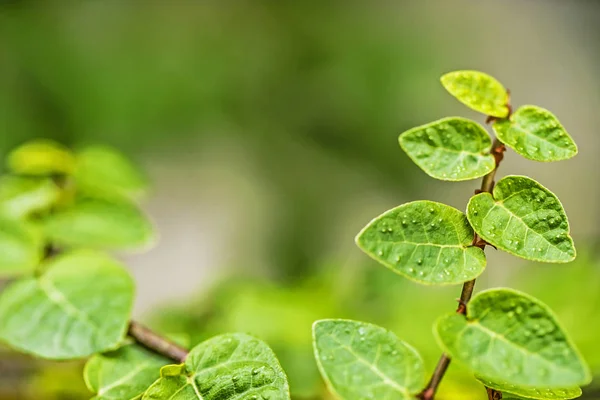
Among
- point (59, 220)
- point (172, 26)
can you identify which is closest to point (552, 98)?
point (172, 26)

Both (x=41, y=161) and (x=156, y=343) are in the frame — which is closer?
(x=156, y=343)

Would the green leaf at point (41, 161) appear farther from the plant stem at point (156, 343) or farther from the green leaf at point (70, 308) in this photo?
the plant stem at point (156, 343)

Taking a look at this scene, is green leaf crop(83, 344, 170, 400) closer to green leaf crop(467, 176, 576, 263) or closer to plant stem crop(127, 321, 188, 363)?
plant stem crop(127, 321, 188, 363)

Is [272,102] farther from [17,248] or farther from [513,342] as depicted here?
[513,342]

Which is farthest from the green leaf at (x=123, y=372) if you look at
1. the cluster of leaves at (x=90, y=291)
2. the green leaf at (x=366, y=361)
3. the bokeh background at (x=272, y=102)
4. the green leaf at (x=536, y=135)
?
the bokeh background at (x=272, y=102)

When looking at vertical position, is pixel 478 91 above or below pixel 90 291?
above

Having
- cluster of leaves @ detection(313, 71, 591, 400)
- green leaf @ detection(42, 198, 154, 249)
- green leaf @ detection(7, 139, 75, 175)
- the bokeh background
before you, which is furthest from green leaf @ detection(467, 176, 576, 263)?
the bokeh background

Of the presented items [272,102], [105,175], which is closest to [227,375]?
[105,175]

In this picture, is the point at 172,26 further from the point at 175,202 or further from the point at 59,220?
the point at 59,220
